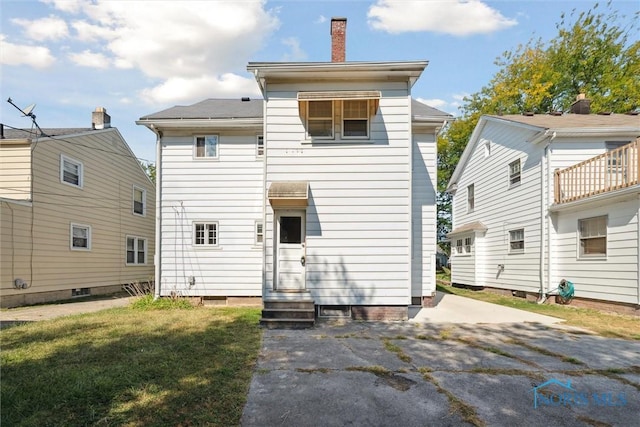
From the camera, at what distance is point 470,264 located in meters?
15.4

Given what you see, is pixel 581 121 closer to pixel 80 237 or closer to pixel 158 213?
pixel 158 213

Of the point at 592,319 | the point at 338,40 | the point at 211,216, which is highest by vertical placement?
the point at 338,40

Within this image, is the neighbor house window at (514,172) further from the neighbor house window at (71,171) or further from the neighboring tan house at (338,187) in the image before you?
the neighbor house window at (71,171)

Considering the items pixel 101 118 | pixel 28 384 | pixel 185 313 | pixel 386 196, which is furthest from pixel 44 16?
pixel 386 196

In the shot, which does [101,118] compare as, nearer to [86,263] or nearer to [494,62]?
[86,263]

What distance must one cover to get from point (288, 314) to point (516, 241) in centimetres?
990

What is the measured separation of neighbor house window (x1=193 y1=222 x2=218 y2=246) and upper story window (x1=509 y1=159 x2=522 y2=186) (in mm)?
11341

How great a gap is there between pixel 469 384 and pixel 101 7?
1182 cm

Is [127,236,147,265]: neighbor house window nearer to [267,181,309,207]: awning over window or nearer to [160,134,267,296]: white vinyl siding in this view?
[160,134,267,296]: white vinyl siding

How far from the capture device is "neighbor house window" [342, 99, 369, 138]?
816cm

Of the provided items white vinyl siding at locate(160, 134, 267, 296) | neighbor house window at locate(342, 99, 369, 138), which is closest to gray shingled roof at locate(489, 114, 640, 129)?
neighbor house window at locate(342, 99, 369, 138)

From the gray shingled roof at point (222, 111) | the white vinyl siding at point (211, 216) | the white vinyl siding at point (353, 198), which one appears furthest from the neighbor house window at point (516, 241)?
the white vinyl siding at point (211, 216)

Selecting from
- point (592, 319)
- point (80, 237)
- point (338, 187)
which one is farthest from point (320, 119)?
point (80, 237)

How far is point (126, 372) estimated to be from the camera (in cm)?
416
